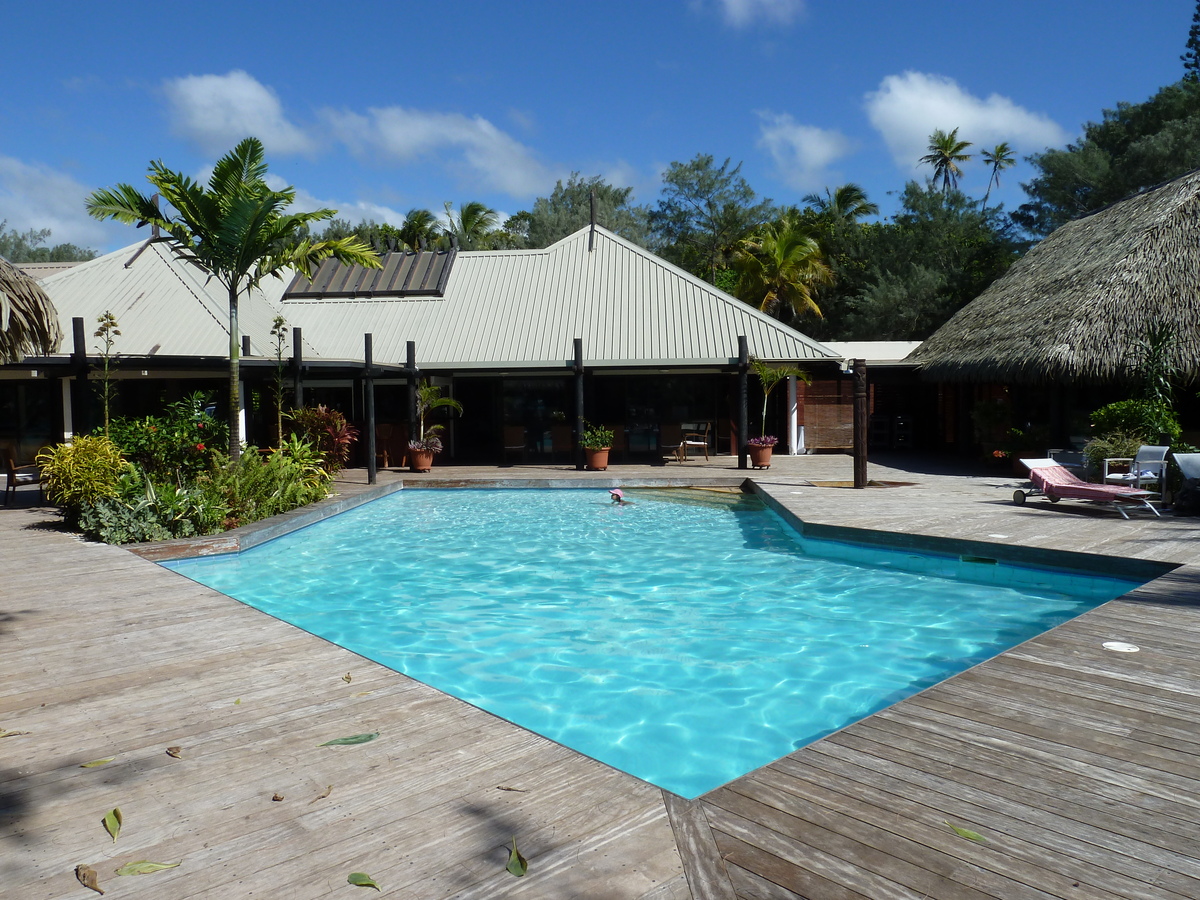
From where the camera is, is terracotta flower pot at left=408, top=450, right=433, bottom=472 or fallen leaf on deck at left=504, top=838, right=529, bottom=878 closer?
fallen leaf on deck at left=504, top=838, right=529, bottom=878

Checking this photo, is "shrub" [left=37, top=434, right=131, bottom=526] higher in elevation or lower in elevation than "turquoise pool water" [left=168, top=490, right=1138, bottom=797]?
higher

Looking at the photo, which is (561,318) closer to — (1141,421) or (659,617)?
(1141,421)

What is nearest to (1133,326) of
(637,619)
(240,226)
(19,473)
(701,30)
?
(701,30)

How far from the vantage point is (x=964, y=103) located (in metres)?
45.5

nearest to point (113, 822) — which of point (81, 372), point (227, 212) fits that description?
point (227, 212)

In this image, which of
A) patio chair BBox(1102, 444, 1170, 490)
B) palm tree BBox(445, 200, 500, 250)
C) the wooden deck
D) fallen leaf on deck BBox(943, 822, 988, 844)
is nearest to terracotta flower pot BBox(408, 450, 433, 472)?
patio chair BBox(1102, 444, 1170, 490)

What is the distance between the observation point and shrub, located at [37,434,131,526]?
9703 millimetres

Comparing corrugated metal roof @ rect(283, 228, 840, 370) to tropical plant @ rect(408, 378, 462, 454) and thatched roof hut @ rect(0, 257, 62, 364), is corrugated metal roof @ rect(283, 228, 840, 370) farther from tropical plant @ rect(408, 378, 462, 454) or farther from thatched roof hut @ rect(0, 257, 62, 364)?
thatched roof hut @ rect(0, 257, 62, 364)

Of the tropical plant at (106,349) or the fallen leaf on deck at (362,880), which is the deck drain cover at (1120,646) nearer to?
the fallen leaf on deck at (362,880)

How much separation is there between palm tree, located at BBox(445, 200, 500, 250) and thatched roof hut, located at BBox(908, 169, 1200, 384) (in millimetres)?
25901

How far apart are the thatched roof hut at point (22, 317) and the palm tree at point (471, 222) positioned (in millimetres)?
32276

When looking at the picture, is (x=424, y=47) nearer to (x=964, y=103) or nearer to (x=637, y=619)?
(x=637, y=619)

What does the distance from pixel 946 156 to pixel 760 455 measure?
114 ft

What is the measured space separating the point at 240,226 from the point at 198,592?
661cm
